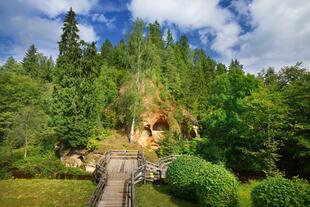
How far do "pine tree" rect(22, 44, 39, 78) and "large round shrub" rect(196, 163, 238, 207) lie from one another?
53.7 meters

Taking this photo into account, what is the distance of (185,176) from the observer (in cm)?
1535

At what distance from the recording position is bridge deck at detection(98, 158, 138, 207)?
14.0m

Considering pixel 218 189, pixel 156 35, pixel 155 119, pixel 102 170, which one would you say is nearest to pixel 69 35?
pixel 156 35

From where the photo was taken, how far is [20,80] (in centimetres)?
4194

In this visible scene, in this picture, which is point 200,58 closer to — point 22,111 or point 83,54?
point 83,54

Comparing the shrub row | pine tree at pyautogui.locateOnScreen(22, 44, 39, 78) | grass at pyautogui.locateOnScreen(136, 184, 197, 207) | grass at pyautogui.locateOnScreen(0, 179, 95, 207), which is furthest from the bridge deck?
pine tree at pyautogui.locateOnScreen(22, 44, 39, 78)

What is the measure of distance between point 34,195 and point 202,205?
1212cm

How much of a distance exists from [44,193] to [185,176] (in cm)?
1060

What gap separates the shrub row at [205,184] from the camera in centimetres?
1227

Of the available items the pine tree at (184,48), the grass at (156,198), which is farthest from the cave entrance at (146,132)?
the pine tree at (184,48)

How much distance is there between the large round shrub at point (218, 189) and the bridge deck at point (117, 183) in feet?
15.7

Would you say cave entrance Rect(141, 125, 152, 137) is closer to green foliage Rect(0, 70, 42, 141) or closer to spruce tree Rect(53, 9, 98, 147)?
spruce tree Rect(53, 9, 98, 147)

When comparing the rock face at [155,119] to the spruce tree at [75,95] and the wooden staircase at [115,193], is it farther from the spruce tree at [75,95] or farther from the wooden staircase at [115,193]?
the wooden staircase at [115,193]

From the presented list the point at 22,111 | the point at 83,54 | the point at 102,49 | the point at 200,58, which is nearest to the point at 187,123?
the point at 83,54
